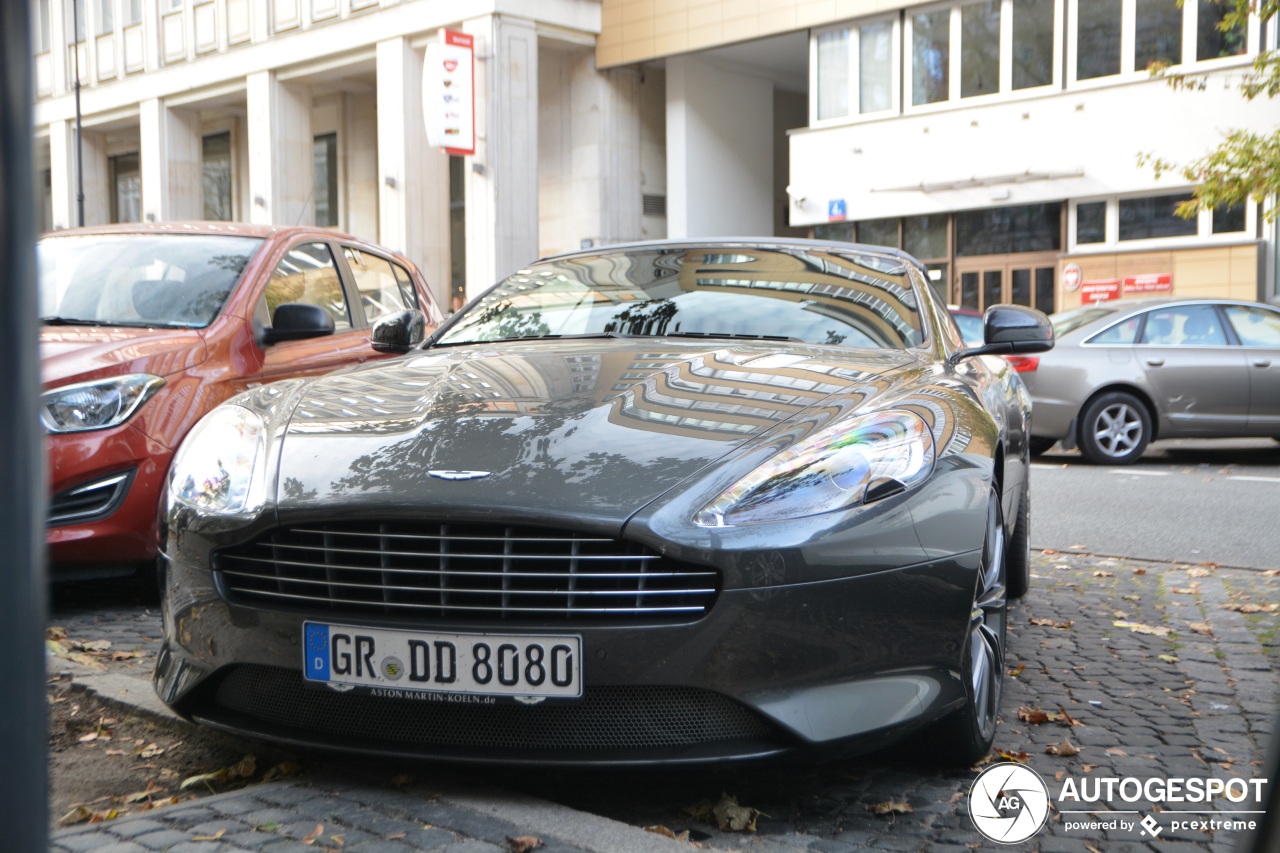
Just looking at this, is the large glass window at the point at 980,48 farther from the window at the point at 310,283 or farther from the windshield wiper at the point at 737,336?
the windshield wiper at the point at 737,336

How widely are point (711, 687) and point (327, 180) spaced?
38.4 m

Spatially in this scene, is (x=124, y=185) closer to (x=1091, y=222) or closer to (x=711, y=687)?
(x=1091, y=222)

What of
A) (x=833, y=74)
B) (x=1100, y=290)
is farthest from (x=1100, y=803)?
(x=833, y=74)

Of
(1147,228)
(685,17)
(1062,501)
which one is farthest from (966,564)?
(685,17)

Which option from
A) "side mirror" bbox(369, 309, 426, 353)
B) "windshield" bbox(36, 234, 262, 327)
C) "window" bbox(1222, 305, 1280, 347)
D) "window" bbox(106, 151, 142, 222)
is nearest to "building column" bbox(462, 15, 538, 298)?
"window" bbox(106, 151, 142, 222)

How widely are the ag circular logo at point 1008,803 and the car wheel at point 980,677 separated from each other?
83 mm

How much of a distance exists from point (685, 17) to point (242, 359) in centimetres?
2726

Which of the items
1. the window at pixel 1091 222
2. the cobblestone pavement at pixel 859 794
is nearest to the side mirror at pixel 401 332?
the cobblestone pavement at pixel 859 794

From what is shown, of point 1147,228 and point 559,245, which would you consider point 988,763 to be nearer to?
point 1147,228

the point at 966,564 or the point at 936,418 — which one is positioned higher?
the point at 936,418

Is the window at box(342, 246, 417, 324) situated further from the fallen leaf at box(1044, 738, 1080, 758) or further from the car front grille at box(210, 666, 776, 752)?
the fallen leaf at box(1044, 738, 1080, 758)

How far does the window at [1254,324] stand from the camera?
477 inches

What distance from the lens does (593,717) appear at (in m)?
2.79

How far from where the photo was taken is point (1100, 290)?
24.6m
